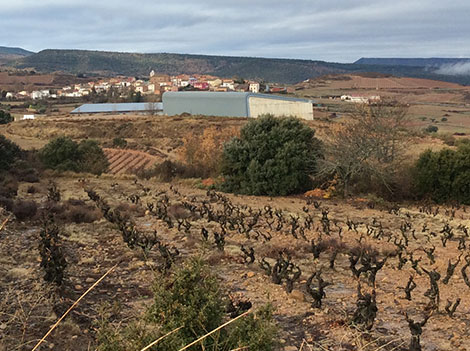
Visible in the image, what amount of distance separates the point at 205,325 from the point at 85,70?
21011cm

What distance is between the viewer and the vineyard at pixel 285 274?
6477mm

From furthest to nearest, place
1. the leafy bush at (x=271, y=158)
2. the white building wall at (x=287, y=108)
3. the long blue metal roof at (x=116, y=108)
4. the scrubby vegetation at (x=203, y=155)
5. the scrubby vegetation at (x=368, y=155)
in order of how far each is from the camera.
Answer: the long blue metal roof at (x=116, y=108) < the white building wall at (x=287, y=108) < the scrubby vegetation at (x=203, y=155) < the leafy bush at (x=271, y=158) < the scrubby vegetation at (x=368, y=155)

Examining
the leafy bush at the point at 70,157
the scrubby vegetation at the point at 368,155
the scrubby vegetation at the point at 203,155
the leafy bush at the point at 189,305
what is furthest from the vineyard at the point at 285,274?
the leafy bush at the point at 70,157

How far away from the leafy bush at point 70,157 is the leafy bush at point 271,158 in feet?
32.3

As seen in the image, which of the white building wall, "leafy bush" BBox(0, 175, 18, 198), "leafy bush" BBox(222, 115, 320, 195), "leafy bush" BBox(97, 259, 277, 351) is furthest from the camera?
the white building wall

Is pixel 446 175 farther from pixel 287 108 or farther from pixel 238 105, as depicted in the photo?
pixel 238 105

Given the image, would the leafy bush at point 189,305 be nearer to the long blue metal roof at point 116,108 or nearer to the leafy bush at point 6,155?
the leafy bush at point 6,155

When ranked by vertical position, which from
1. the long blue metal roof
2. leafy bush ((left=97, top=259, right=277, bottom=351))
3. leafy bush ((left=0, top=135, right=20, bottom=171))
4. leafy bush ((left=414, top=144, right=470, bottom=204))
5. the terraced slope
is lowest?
the terraced slope

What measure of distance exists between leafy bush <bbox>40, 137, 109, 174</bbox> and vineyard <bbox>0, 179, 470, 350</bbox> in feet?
37.8

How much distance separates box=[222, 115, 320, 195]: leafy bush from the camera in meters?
22.1

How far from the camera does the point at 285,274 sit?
8531mm

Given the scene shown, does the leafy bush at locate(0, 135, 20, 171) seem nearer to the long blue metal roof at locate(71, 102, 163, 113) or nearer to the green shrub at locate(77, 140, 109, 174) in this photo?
the green shrub at locate(77, 140, 109, 174)

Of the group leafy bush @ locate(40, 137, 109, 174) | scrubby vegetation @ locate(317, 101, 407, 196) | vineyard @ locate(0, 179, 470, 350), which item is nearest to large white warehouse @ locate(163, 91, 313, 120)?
leafy bush @ locate(40, 137, 109, 174)

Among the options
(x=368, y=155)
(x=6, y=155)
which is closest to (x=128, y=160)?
(x=6, y=155)
